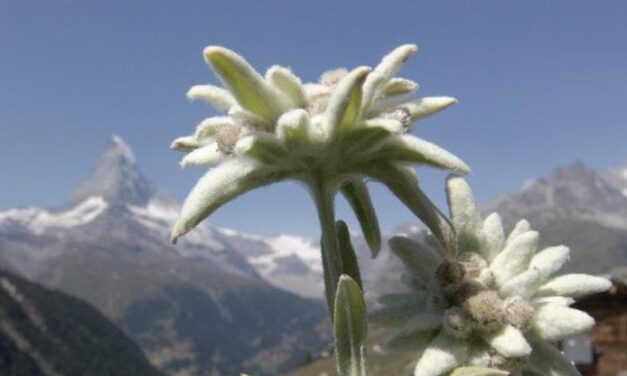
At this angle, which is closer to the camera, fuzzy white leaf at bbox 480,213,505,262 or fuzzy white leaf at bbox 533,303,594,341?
fuzzy white leaf at bbox 533,303,594,341

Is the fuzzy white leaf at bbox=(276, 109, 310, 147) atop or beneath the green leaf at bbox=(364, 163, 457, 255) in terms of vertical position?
atop

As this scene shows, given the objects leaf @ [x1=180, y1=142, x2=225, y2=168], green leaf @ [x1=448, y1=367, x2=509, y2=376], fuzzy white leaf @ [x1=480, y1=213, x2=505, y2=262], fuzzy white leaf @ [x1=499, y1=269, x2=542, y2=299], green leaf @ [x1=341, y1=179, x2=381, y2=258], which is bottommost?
green leaf @ [x1=448, y1=367, x2=509, y2=376]

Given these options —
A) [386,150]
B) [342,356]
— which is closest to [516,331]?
[342,356]

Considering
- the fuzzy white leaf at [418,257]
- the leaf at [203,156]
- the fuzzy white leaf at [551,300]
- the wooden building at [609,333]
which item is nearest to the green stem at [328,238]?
the fuzzy white leaf at [418,257]

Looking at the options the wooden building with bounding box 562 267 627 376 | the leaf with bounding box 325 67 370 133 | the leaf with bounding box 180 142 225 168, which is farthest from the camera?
the wooden building with bounding box 562 267 627 376

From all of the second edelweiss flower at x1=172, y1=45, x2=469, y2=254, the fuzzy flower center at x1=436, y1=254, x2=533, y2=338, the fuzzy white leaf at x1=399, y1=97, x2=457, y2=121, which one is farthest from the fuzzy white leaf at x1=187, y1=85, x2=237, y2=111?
the fuzzy flower center at x1=436, y1=254, x2=533, y2=338

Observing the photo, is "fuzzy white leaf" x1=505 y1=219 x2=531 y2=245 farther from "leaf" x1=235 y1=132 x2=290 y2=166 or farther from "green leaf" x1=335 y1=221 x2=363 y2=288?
"leaf" x1=235 y1=132 x2=290 y2=166

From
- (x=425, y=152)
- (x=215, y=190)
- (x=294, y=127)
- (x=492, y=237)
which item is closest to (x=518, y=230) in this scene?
(x=492, y=237)
